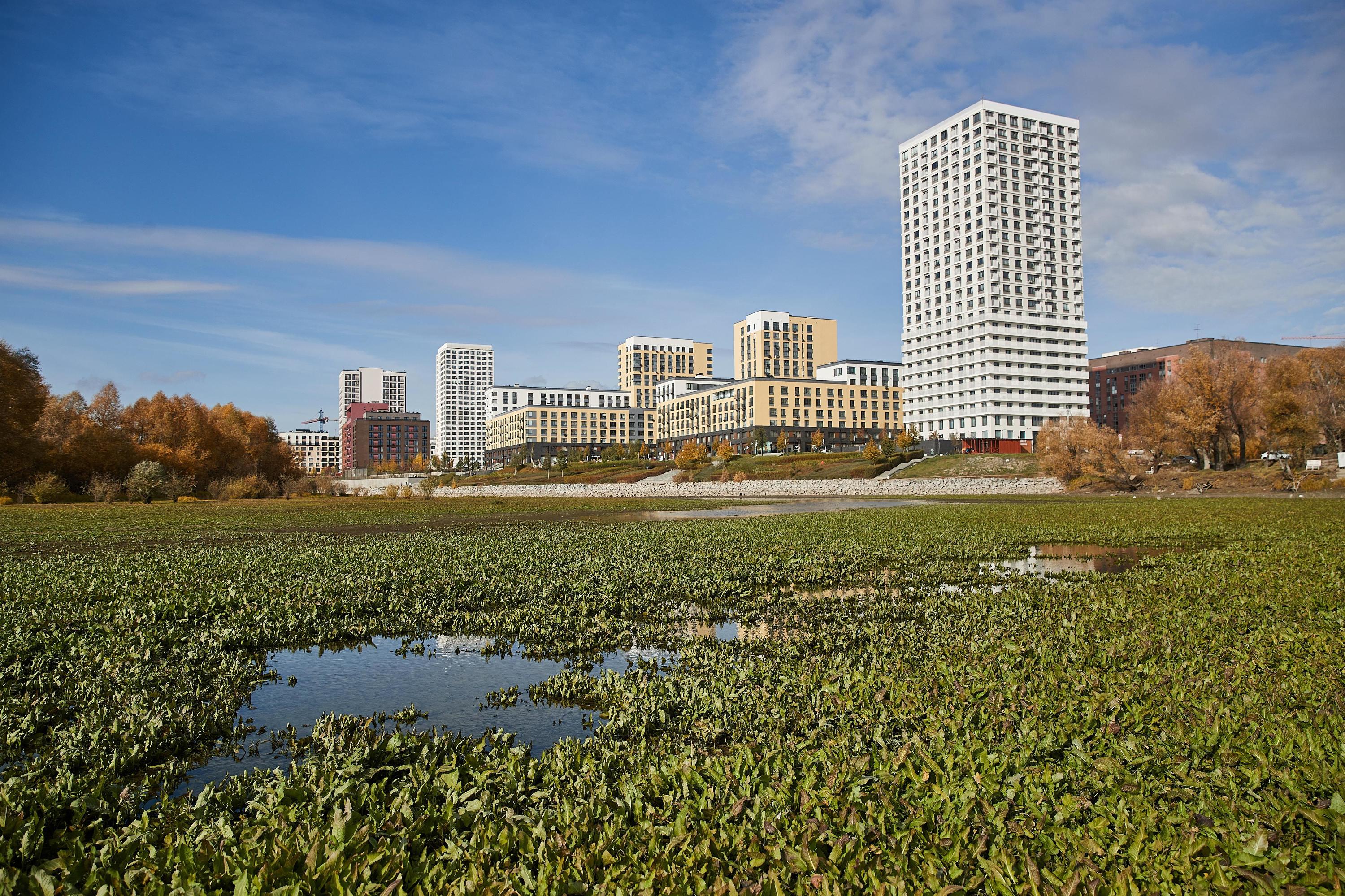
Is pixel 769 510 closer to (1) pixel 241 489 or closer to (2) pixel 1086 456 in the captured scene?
(2) pixel 1086 456

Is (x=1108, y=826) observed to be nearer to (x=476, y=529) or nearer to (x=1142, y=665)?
(x=1142, y=665)

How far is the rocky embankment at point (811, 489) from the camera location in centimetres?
6112

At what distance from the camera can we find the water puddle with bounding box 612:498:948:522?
31.9m

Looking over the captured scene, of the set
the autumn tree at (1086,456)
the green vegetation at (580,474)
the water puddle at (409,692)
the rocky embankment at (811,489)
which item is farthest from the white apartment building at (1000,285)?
the water puddle at (409,692)

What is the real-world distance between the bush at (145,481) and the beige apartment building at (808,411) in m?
123

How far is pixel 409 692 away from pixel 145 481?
57.5 metres

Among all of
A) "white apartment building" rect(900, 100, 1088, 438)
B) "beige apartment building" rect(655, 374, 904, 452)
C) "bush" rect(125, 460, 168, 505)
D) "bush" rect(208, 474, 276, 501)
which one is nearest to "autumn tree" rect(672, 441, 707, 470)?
"beige apartment building" rect(655, 374, 904, 452)

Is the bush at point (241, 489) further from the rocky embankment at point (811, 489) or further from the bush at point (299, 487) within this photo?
the rocky embankment at point (811, 489)

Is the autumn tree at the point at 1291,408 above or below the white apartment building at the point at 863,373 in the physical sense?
below

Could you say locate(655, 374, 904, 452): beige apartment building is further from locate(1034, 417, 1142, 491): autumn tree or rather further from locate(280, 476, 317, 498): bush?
locate(280, 476, 317, 498): bush

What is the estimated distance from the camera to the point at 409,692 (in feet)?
24.1

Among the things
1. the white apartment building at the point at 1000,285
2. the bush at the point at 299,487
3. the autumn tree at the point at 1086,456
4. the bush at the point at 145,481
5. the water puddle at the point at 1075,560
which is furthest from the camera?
the white apartment building at the point at 1000,285

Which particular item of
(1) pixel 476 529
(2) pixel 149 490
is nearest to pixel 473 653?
(1) pixel 476 529

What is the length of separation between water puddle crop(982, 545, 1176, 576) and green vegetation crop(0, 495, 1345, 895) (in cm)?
192
